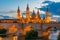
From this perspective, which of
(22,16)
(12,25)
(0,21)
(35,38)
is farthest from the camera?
(22,16)

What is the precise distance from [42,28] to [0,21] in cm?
185

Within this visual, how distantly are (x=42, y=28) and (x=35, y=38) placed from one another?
0.81 m

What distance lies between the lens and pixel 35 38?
25.6ft

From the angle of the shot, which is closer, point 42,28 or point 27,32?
point 27,32

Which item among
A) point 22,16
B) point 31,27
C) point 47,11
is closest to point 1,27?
point 31,27

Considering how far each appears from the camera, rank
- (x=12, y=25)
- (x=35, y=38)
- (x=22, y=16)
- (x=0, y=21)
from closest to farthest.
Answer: (x=35, y=38) < (x=12, y=25) < (x=0, y=21) < (x=22, y=16)

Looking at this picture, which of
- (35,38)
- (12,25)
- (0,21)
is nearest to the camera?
Answer: (35,38)

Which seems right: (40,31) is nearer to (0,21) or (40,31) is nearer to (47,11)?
(0,21)

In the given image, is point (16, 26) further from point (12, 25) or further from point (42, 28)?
point (42, 28)

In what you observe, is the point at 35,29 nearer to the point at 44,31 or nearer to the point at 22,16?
the point at 44,31

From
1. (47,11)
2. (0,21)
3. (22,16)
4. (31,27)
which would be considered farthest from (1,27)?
(47,11)

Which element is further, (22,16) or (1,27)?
(22,16)

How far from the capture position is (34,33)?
321 inches

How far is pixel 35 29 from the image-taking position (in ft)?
27.6
